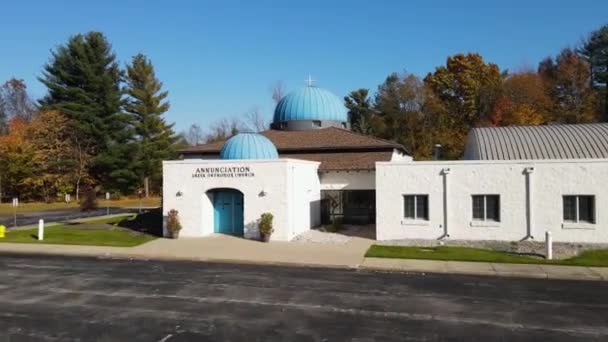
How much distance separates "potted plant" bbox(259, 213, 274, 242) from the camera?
24.2m

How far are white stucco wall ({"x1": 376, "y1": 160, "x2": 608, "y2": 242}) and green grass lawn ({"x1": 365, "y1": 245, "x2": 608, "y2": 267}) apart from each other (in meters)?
1.79

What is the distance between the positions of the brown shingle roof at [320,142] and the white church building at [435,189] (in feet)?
5.44

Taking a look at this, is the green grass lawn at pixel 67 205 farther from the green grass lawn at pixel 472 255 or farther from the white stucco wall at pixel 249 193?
the green grass lawn at pixel 472 255

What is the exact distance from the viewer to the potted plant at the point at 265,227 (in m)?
24.2

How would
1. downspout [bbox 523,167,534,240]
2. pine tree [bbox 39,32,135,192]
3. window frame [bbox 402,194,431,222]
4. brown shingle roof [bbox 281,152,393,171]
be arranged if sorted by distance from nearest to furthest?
downspout [bbox 523,167,534,240]
window frame [bbox 402,194,431,222]
brown shingle roof [bbox 281,152,393,171]
pine tree [bbox 39,32,135,192]

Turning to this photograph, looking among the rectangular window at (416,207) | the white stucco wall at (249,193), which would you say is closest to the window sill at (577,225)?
the rectangular window at (416,207)

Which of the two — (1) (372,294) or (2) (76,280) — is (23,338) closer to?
(2) (76,280)

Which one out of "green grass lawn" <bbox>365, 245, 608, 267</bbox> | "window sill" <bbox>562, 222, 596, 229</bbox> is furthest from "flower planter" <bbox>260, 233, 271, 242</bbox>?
"window sill" <bbox>562, 222, 596, 229</bbox>

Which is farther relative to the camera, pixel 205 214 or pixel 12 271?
pixel 205 214

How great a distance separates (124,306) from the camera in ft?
41.3

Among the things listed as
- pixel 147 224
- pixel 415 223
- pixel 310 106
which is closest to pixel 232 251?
pixel 415 223

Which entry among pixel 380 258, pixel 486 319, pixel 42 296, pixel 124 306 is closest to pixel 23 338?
pixel 124 306

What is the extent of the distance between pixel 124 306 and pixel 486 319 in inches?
351

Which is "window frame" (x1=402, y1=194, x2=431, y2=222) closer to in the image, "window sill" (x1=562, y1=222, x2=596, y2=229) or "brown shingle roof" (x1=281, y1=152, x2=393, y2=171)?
"brown shingle roof" (x1=281, y1=152, x2=393, y2=171)
